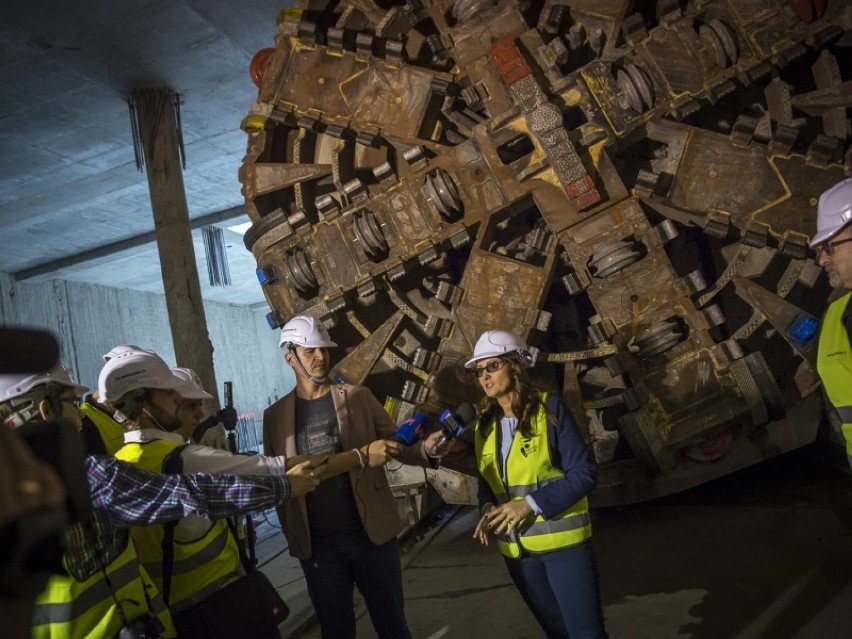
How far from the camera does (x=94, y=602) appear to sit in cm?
194

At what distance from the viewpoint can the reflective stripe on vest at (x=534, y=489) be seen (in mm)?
2602

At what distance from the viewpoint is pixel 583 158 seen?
419cm

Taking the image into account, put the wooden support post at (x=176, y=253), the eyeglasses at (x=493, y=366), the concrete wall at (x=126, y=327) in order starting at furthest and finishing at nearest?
1. the concrete wall at (x=126, y=327)
2. the wooden support post at (x=176, y=253)
3. the eyeglasses at (x=493, y=366)

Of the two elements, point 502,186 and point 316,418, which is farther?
→ point 502,186

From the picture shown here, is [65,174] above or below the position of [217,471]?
above


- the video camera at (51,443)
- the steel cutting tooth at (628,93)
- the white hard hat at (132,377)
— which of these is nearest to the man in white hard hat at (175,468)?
the white hard hat at (132,377)

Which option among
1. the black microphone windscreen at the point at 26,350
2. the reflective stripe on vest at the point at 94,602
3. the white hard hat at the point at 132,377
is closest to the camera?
the black microphone windscreen at the point at 26,350

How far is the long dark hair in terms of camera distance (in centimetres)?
275

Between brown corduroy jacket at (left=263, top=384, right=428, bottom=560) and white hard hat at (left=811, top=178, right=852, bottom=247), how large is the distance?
77.9 inches

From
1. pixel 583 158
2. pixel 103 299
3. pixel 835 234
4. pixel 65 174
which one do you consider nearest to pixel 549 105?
pixel 583 158

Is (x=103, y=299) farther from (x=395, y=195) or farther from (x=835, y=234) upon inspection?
(x=835, y=234)

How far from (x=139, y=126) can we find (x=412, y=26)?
4.98 metres

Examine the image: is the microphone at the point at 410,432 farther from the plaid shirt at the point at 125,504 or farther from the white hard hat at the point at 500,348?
the plaid shirt at the point at 125,504

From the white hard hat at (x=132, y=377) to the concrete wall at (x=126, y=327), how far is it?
9.51m
